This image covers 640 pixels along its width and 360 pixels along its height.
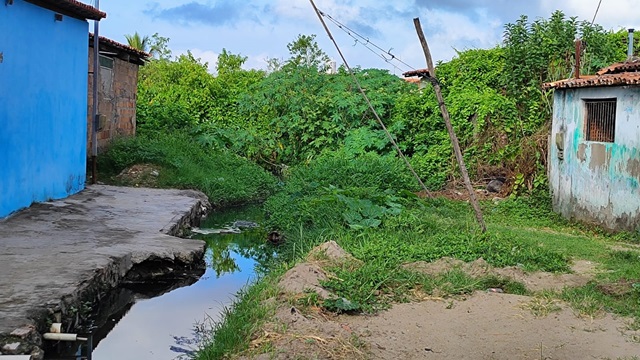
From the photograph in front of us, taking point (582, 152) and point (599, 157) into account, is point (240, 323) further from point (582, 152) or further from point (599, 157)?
point (582, 152)

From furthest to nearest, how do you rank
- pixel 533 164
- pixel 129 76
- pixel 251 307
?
pixel 129 76 → pixel 533 164 → pixel 251 307

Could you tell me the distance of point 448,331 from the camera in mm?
6695

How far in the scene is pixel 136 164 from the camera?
1692cm

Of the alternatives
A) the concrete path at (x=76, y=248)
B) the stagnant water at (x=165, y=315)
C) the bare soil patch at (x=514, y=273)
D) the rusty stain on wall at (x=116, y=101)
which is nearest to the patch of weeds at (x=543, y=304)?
the bare soil patch at (x=514, y=273)

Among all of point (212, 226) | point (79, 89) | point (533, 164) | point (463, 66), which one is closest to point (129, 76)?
point (79, 89)

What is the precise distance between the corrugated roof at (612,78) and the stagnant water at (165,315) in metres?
6.09

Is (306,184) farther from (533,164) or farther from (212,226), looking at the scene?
(533,164)

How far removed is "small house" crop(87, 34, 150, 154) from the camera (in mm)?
16325

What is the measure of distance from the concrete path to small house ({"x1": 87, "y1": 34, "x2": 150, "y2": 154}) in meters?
2.84

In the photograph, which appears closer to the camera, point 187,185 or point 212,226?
point 212,226

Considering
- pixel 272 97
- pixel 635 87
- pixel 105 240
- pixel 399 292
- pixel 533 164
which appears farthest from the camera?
pixel 272 97

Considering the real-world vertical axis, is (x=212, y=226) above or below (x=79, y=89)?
below

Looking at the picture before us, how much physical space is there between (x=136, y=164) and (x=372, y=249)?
9140mm

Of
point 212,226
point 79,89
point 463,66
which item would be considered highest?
point 463,66
